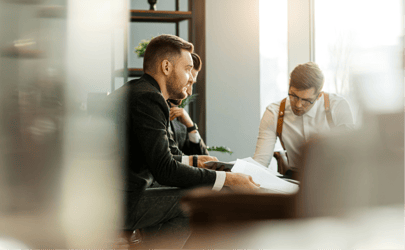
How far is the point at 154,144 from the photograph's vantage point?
87 cm

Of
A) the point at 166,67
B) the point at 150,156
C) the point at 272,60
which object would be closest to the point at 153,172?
the point at 150,156

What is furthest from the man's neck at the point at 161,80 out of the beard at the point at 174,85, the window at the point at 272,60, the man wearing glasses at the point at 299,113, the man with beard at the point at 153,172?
the window at the point at 272,60

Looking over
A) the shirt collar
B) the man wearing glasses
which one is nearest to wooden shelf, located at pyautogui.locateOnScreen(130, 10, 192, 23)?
the man wearing glasses

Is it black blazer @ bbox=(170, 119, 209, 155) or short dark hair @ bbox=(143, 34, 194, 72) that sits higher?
short dark hair @ bbox=(143, 34, 194, 72)

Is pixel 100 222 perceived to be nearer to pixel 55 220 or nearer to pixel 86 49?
pixel 55 220

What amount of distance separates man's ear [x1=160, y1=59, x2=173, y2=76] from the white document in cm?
38

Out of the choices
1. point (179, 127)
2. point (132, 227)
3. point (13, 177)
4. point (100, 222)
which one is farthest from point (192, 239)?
point (179, 127)

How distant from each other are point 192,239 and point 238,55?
10.5 feet

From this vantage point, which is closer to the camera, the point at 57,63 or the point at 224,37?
the point at 57,63

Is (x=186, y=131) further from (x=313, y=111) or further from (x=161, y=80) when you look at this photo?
(x=161, y=80)

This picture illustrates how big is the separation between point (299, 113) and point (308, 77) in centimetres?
20

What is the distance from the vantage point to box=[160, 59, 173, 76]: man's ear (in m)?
1.12

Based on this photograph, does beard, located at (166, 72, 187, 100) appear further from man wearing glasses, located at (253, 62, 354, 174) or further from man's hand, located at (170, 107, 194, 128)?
man's hand, located at (170, 107, 194, 128)

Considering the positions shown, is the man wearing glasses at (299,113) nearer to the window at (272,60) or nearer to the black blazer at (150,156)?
the black blazer at (150,156)
